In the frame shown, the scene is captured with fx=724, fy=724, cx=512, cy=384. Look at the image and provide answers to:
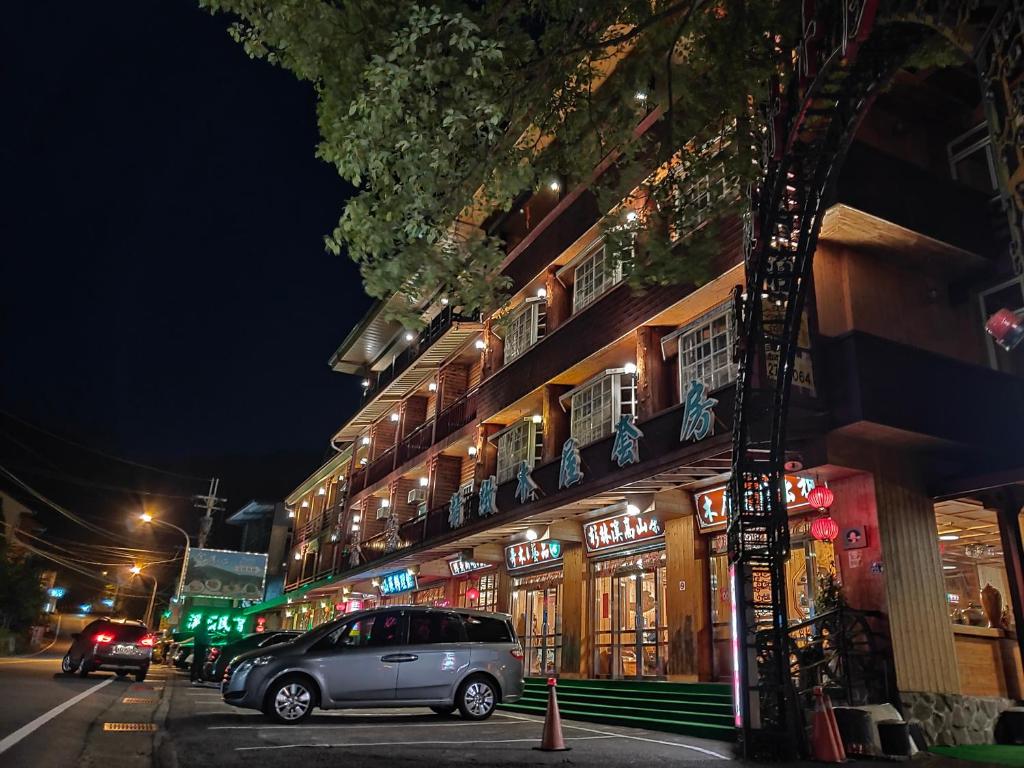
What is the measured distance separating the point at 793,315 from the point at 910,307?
228 inches

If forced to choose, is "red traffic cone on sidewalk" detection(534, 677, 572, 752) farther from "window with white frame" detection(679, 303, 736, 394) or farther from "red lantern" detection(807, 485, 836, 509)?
"window with white frame" detection(679, 303, 736, 394)

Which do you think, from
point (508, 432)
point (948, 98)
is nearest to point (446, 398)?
point (508, 432)

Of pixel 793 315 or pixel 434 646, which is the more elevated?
pixel 793 315

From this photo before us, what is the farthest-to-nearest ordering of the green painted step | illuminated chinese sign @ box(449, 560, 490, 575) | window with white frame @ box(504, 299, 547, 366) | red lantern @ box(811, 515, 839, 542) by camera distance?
illuminated chinese sign @ box(449, 560, 490, 575)
window with white frame @ box(504, 299, 547, 366)
red lantern @ box(811, 515, 839, 542)
the green painted step

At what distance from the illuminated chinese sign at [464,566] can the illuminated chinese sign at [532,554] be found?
53.1 inches

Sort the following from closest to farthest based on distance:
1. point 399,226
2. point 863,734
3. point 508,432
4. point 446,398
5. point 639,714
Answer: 1. point 399,226
2. point 863,734
3. point 639,714
4. point 508,432
5. point 446,398

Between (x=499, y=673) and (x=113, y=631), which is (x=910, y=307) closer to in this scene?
(x=499, y=673)

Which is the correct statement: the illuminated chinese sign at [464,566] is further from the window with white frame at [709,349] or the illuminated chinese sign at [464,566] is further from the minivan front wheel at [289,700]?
the minivan front wheel at [289,700]

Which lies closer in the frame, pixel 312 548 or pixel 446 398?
pixel 446 398

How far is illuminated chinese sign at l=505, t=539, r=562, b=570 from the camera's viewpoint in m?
18.4

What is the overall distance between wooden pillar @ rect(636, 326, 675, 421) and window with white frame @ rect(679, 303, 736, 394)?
0.58 meters

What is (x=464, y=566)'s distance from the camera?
2330 centimetres

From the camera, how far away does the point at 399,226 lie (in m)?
7.95

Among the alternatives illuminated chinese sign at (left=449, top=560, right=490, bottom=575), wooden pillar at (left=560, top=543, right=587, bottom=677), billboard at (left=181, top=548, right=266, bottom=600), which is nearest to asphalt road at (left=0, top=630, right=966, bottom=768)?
wooden pillar at (left=560, top=543, right=587, bottom=677)
